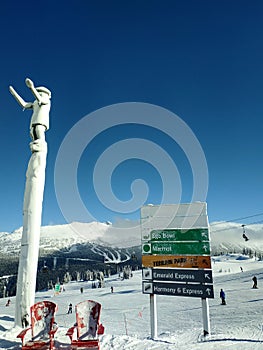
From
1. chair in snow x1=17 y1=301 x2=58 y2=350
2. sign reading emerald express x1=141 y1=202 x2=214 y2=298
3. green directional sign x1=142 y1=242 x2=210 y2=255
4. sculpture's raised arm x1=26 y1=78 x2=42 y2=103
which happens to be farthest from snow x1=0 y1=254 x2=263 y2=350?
sculpture's raised arm x1=26 y1=78 x2=42 y2=103

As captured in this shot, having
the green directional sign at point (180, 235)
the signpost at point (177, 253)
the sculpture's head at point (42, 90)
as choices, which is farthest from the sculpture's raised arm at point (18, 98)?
the green directional sign at point (180, 235)

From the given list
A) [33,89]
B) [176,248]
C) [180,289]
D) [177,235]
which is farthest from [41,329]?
[33,89]

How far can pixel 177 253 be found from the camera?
8.32 meters

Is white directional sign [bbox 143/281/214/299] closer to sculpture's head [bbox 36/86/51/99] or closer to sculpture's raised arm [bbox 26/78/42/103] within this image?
sculpture's raised arm [bbox 26/78/42/103]

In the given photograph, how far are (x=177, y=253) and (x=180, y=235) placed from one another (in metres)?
0.52

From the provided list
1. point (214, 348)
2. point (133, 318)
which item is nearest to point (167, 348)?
point (214, 348)

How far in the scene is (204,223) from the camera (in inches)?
326

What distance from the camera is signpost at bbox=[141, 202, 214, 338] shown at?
7988 mm

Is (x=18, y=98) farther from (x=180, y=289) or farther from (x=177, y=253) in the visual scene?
(x=180, y=289)

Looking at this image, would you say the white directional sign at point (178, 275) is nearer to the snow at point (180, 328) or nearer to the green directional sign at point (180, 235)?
the green directional sign at point (180, 235)

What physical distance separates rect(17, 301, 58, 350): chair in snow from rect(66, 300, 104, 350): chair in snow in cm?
48

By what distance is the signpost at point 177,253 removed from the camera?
799 centimetres

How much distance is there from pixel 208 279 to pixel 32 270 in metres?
4.88

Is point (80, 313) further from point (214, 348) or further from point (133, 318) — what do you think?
point (133, 318)
